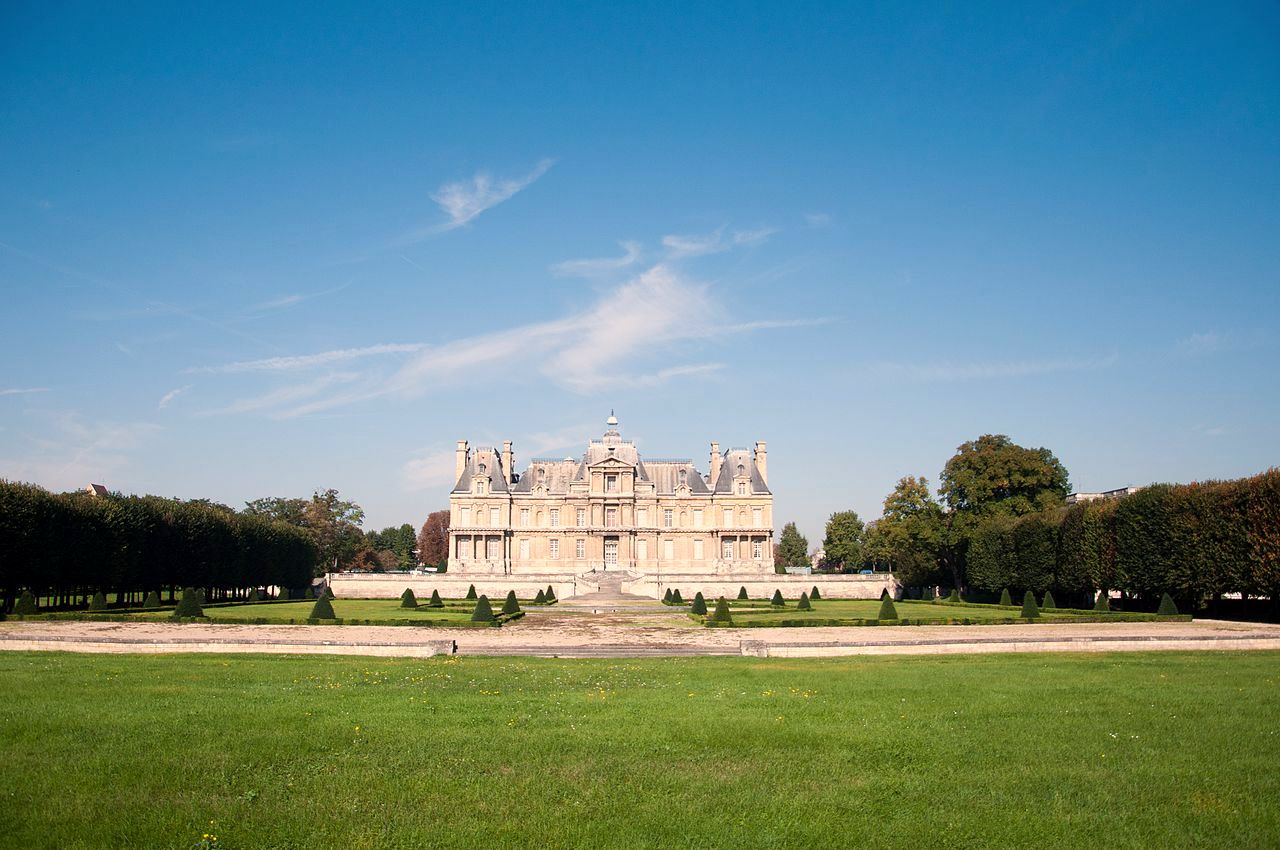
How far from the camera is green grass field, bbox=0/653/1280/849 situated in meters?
7.34

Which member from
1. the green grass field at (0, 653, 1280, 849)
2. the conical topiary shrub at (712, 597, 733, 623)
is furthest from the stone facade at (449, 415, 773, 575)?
the green grass field at (0, 653, 1280, 849)

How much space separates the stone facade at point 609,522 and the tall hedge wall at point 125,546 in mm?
14447

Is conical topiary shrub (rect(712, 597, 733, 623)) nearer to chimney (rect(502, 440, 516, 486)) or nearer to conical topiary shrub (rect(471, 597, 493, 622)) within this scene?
conical topiary shrub (rect(471, 597, 493, 622))

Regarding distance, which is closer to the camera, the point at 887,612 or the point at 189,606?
the point at 189,606

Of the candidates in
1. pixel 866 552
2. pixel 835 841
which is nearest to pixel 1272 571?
pixel 835 841

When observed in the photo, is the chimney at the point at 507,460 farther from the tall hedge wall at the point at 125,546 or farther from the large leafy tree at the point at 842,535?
the large leafy tree at the point at 842,535

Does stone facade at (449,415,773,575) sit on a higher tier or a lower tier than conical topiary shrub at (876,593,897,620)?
higher

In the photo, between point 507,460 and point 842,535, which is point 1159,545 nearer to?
point 507,460

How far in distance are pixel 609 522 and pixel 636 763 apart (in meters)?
61.0

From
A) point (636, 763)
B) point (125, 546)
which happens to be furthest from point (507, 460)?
point (636, 763)

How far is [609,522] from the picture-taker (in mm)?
69938

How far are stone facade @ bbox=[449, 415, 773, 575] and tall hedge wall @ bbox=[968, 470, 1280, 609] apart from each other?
22.4 m

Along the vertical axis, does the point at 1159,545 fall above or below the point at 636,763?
above

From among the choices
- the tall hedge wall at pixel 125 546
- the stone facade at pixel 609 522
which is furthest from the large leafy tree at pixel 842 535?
the tall hedge wall at pixel 125 546
